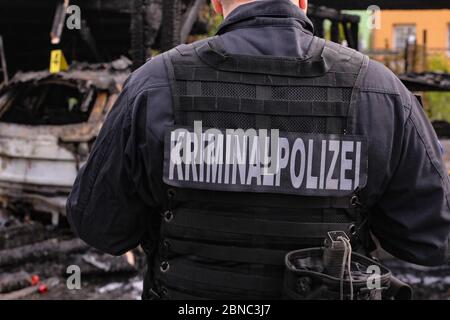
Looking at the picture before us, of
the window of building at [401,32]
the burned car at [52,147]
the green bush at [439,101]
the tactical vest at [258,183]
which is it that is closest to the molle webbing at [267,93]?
the tactical vest at [258,183]

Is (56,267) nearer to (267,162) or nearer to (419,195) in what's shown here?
(267,162)

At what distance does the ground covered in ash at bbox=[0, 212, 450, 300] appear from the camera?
541 cm

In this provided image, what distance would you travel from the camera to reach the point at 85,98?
6.45 metres

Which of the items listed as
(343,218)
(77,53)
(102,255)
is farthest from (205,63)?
(77,53)

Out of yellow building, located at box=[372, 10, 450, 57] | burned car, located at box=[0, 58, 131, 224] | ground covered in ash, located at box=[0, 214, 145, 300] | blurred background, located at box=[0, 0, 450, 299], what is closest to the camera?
ground covered in ash, located at box=[0, 214, 145, 300]

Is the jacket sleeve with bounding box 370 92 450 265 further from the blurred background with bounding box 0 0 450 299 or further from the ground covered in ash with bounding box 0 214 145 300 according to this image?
the ground covered in ash with bounding box 0 214 145 300

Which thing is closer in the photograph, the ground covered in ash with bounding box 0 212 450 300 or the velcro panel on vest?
the velcro panel on vest

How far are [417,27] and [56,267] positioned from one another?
31.7 meters

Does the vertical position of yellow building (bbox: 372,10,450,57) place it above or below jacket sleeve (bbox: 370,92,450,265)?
above

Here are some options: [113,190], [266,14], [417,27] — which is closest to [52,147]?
[113,190]

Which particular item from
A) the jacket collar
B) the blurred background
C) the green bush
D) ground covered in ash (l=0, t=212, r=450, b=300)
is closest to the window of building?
the green bush

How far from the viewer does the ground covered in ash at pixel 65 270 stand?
5414 mm

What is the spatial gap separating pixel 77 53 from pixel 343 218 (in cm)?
985

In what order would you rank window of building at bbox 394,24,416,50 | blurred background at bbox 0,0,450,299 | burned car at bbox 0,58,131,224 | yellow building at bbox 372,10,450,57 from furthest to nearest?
1. window of building at bbox 394,24,416,50
2. yellow building at bbox 372,10,450,57
3. burned car at bbox 0,58,131,224
4. blurred background at bbox 0,0,450,299
